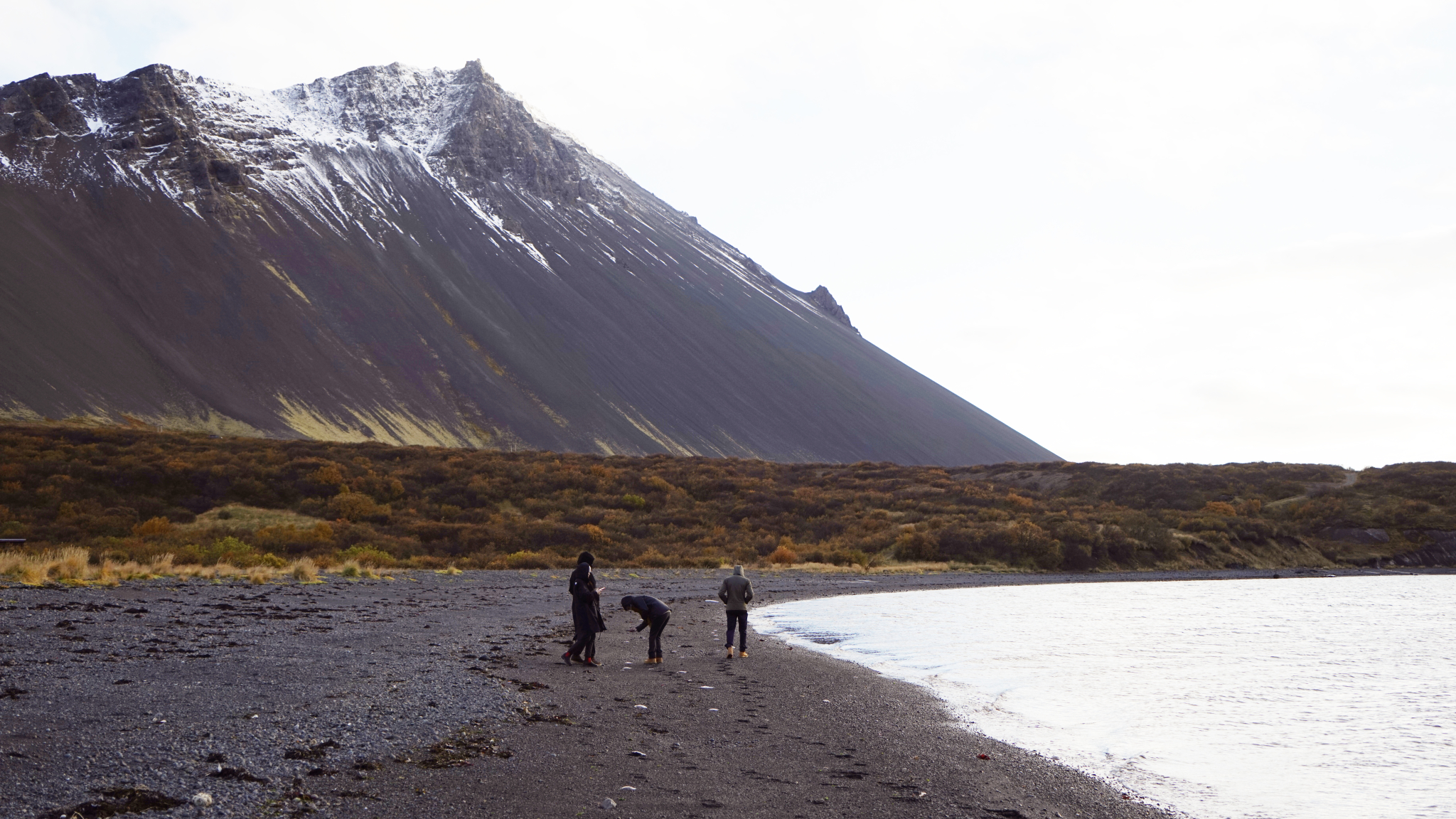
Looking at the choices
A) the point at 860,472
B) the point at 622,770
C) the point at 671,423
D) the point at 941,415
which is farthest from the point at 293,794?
the point at 941,415

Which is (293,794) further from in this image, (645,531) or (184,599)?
(645,531)

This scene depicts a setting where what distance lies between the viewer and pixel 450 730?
33.8ft

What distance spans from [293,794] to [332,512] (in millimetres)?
40166

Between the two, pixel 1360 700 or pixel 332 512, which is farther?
pixel 332 512

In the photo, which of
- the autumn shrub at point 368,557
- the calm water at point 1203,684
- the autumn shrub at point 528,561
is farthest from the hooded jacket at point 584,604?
the autumn shrub at point 528,561

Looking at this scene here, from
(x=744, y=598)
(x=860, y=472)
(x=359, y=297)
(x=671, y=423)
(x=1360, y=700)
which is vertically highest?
(x=359, y=297)

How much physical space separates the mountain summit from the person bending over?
85.2 metres

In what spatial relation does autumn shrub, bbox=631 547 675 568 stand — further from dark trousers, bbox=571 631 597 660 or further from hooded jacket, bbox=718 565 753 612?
dark trousers, bbox=571 631 597 660

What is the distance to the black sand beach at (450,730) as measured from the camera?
25.8 feet

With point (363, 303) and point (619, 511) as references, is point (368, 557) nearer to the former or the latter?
point (619, 511)

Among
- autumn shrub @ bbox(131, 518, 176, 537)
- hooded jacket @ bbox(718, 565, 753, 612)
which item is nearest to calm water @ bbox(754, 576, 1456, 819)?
hooded jacket @ bbox(718, 565, 753, 612)

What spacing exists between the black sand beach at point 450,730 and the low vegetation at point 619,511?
47.5 ft

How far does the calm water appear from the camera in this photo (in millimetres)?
10578

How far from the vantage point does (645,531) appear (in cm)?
4978
